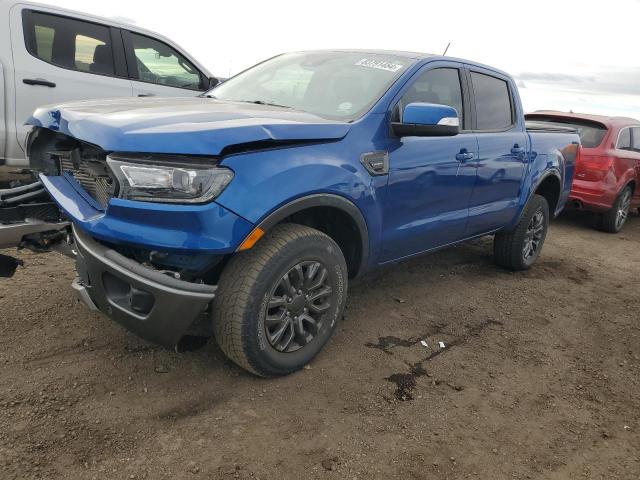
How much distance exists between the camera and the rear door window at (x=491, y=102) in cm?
431

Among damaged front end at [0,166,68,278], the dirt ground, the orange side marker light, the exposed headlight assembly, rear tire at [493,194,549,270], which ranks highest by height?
the exposed headlight assembly

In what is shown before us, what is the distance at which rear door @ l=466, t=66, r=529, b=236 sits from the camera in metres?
4.20

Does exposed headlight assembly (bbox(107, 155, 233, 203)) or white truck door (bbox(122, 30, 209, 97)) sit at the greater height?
white truck door (bbox(122, 30, 209, 97))

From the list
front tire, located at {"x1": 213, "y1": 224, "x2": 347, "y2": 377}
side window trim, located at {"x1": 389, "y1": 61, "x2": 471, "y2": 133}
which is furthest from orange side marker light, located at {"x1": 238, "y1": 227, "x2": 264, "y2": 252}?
side window trim, located at {"x1": 389, "y1": 61, "x2": 471, "y2": 133}

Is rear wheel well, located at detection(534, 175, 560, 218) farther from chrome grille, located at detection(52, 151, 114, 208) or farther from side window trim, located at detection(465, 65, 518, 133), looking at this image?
chrome grille, located at detection(52, 151, 114, 208)

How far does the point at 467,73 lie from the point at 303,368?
2.60 metres

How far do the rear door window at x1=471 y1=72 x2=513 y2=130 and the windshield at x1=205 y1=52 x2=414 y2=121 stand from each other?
2.99ft

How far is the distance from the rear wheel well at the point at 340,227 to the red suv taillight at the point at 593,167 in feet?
17.9

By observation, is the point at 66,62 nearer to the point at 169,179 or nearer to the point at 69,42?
the point at 69,42

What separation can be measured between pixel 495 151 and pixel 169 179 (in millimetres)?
2774

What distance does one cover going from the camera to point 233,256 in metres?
2.65

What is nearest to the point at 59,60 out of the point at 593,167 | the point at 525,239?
the point at 525,239

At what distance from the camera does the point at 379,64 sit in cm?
362

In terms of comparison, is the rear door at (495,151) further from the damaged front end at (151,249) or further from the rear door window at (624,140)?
the rear door window at (624,140)
